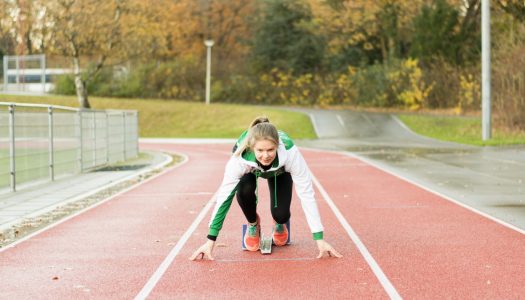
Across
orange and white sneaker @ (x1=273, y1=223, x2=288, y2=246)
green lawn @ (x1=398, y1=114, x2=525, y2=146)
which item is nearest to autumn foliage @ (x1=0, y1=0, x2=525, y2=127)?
green lawn @ (x1=398, y1=114, x2=525, y2=146)

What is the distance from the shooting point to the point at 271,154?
770 cm

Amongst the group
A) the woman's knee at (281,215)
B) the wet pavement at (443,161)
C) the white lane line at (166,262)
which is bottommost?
the white lane line at (166,262)

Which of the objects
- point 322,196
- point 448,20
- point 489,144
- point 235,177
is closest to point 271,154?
point 235,177

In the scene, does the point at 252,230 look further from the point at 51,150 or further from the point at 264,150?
the point at 51,150

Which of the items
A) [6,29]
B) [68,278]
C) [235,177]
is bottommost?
[68,278]

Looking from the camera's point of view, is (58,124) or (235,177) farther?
(58,124)

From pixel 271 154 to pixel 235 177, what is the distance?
594 millimetres

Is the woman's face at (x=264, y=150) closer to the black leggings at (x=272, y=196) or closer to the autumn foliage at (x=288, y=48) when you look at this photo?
the black leggings at (x=272, y=196)

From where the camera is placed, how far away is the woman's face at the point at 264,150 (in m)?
7.63

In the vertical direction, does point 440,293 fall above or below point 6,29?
below

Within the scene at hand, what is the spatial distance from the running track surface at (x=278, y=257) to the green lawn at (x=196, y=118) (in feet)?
95.9

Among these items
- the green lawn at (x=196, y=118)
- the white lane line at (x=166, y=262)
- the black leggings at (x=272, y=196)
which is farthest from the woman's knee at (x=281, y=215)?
the green lawn at (x=196, y=118)

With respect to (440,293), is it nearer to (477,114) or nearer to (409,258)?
(409,258)

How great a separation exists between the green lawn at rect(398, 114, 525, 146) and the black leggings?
21.6 m
